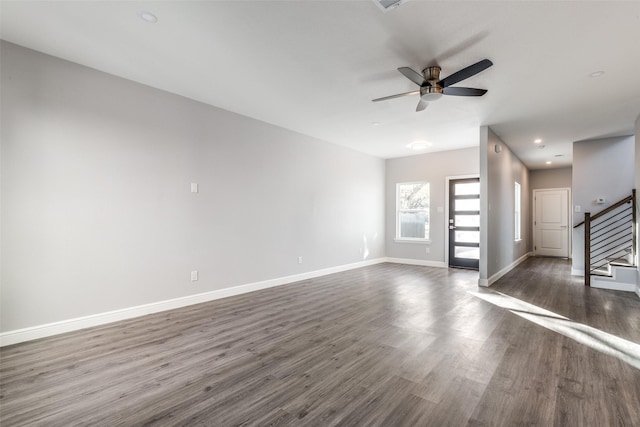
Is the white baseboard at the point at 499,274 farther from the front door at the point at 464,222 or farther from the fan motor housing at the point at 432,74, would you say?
the fan motor housing at the point at 432,74

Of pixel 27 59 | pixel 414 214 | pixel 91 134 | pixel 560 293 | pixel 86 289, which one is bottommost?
pixel 560 293

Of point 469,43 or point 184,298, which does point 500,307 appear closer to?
point 469,43

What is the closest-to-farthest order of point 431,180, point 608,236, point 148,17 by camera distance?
point 148,17 < point 608,236 < point 431,180

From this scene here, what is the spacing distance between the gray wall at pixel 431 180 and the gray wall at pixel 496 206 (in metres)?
0.78

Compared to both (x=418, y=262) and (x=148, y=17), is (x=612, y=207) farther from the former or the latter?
(x=148, y=17)

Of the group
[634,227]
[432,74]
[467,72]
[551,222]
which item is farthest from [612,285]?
[432,74]

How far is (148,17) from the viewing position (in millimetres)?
2428

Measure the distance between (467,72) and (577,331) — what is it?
302 cm

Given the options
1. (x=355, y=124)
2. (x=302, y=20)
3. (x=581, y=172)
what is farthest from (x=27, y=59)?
(x=581, y=172)

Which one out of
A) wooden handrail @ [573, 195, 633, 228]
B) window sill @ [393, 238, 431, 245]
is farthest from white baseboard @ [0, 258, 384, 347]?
wooden handrail @ [573, 195, 633, 228]

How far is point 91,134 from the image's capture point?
128 inches

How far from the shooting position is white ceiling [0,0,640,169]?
233 cm

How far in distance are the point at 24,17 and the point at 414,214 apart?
753 centimetres

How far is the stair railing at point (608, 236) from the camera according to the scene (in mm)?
5359
